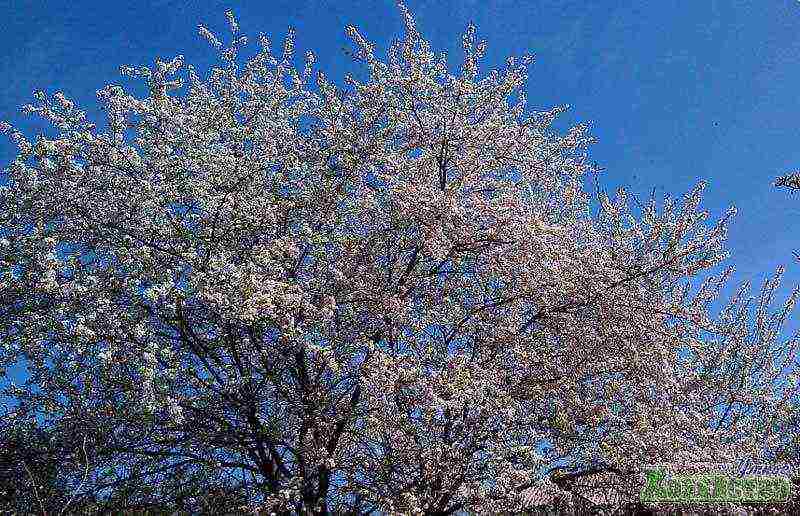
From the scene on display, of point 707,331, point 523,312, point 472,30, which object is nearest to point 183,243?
point 523,312

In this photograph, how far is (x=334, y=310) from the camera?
9000 millimetres

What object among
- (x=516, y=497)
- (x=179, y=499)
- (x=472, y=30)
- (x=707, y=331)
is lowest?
(x=516, y=497)

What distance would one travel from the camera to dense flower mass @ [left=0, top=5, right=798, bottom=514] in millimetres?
8805

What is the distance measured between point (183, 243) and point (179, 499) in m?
3.56

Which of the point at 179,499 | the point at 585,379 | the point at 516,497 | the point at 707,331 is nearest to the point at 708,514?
the point at 707,331

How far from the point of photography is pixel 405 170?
399 inches

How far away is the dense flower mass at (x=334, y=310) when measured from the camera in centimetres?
880

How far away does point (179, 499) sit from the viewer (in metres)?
10.4

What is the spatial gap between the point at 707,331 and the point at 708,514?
4071 mm


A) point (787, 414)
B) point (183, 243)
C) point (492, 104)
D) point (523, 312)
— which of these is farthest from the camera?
point (787, 414)

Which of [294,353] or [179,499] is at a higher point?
[294,353]

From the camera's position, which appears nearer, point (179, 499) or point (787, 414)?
point (179, 499)

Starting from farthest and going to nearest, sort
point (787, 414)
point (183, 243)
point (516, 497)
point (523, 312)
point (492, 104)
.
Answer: point (787, 414), point (492, 104), point (523, 312), point (183, 243), point (516, 497)

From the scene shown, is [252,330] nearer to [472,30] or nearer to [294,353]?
[294,353]
